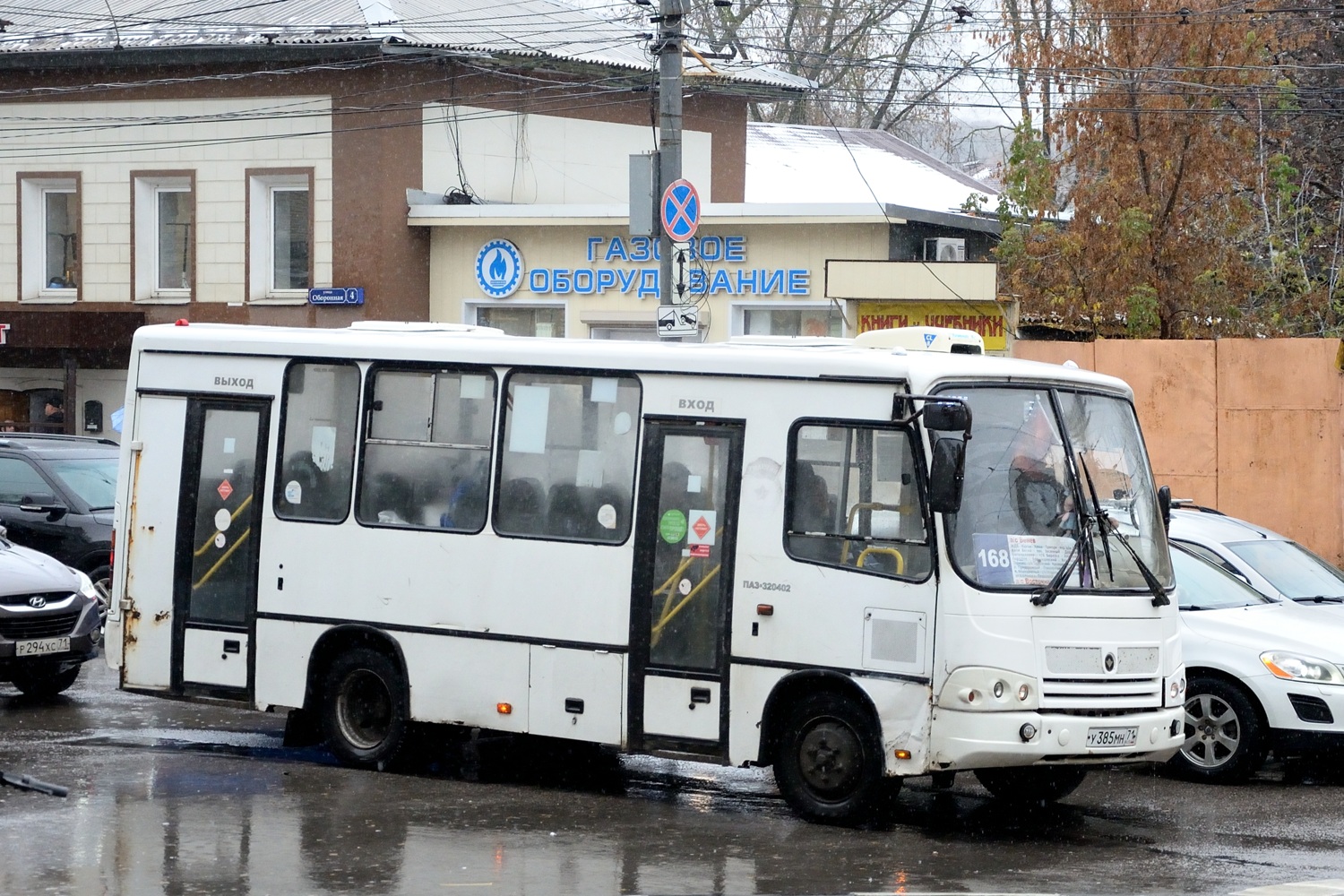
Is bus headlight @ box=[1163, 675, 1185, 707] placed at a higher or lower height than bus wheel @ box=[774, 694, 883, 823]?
higher

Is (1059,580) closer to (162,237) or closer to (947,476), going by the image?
(947,476)

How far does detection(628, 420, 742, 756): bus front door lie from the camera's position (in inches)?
383

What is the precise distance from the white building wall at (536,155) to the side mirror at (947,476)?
1738 centimetres

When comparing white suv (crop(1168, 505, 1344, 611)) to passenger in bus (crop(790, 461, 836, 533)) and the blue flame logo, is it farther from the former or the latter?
the blue flame logo

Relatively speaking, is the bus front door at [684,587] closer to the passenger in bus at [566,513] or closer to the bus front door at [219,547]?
the passenger in bus at [566,513]

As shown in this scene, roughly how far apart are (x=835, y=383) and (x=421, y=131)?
1768cm

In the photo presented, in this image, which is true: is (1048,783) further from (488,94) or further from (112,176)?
(112,176)

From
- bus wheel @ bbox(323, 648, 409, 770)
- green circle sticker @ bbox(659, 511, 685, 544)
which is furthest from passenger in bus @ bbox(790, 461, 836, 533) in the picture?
bus wheel @ bbox(323, 648, 409, 770)

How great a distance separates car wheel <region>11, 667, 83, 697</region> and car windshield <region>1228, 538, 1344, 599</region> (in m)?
8.87

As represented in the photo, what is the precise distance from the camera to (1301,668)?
35.6ft

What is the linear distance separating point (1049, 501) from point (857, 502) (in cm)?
101

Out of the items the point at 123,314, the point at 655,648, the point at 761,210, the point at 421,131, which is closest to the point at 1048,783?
the point at 655,648

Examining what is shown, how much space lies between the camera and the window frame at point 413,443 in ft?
34.7

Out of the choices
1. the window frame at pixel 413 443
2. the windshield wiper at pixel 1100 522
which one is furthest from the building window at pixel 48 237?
the windshield wiper at pixel 1100 522
